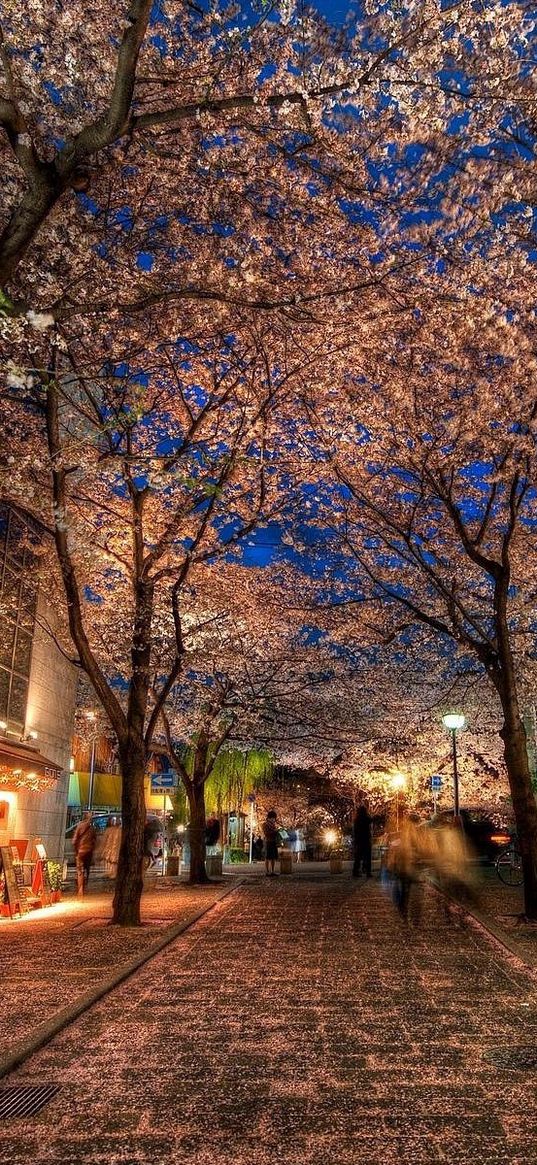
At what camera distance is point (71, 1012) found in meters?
6.71

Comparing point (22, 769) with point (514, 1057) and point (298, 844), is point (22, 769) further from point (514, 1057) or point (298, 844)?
point (298, 844)

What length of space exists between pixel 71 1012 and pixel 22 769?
9208mm

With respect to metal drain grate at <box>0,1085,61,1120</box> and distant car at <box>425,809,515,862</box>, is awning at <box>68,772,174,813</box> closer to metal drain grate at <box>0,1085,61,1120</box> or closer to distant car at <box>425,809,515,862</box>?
distant car at <box>425,809,515,862</box>

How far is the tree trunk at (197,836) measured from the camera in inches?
879

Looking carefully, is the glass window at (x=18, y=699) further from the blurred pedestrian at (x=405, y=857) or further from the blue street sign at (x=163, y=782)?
the blurred pedestrian at (x=405, y=857)

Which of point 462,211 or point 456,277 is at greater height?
point 462,211

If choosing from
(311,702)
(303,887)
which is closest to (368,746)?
(311,702)

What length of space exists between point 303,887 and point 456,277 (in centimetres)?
1569

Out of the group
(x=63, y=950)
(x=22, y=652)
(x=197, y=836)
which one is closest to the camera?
(x=63, y=950)

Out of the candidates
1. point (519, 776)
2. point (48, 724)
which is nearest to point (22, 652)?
point (48, 724)

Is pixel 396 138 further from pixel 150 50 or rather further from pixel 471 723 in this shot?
pixel 471 723

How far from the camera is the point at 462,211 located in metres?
10.8

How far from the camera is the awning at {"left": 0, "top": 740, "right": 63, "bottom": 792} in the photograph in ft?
48.1

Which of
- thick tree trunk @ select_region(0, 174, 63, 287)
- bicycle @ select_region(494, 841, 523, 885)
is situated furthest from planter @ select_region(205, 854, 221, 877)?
thick tree trunk @ select_region(0, 174, 63, 287)
